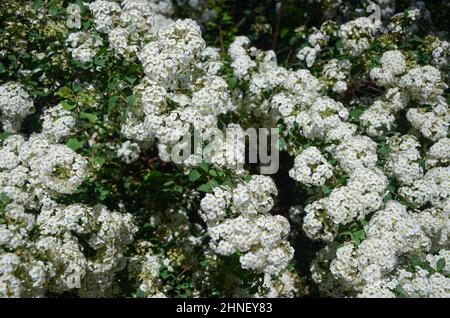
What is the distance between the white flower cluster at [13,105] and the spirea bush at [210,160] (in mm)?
18

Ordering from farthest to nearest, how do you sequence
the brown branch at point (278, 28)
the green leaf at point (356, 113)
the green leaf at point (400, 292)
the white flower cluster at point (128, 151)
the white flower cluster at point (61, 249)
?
the brown branch at point (278, 28) → the white flower cluster at point (128, 151) → the green leaf at point (356, 113) → the green leaf at point (400, 292) → the white flower cluster at point (61, 249)

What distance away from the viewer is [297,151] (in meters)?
4.38

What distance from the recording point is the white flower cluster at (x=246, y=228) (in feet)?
10.9

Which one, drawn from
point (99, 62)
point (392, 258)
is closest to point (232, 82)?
point (99, 62)

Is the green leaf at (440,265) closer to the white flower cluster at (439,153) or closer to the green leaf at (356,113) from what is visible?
the white flower cluster at (439,153)

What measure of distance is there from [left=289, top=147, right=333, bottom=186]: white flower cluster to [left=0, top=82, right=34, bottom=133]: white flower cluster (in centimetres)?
245

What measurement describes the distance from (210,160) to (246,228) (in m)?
0.66

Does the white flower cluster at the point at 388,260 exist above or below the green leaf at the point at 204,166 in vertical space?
below

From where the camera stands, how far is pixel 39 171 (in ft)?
11.1

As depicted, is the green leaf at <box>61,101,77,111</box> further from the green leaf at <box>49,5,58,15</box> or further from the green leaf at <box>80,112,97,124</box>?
the green leaf at <box>49,5,58,15</box>

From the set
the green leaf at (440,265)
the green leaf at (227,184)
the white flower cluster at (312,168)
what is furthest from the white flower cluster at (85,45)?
the green leaf at (440,265)

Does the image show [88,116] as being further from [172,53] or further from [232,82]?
[232,82]

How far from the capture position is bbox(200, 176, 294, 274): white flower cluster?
10.9 ft

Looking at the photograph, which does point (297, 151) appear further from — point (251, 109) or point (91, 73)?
point (91, 73)
